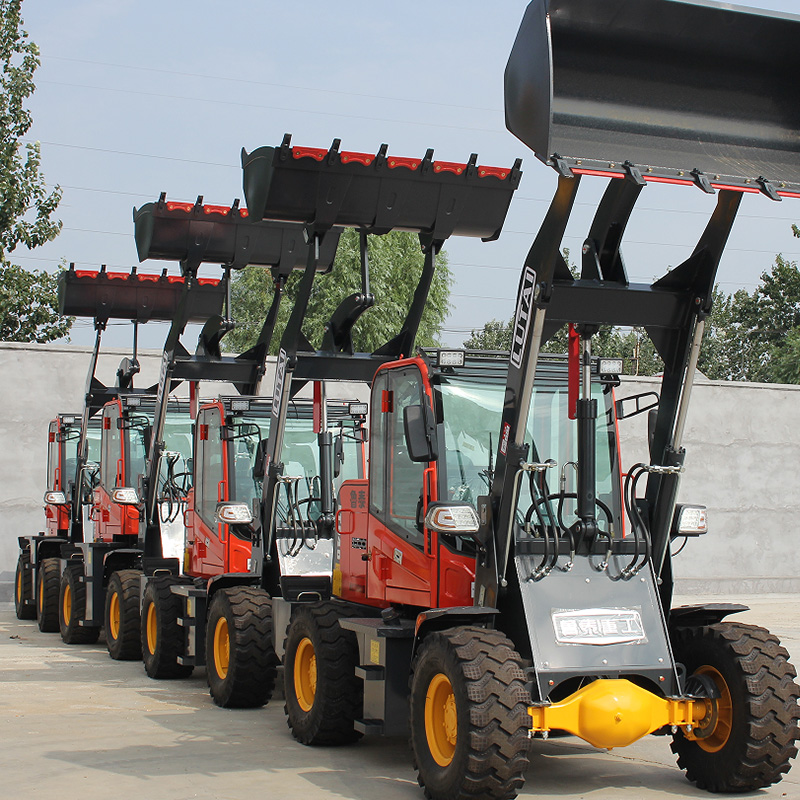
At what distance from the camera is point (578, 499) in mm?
7121

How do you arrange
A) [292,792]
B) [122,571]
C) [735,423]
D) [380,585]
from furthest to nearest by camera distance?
[735,423]
[122,571]
[380,585]
[292,792]

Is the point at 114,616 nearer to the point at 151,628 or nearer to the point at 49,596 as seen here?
Result: the point at 151,628

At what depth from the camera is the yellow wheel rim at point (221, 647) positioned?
1023 centimetres

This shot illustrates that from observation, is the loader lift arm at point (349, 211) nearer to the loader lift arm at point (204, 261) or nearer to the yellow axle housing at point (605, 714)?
the loader lift arm at point (204, 261)

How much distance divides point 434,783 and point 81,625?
8.70m

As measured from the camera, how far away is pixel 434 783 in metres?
6.48

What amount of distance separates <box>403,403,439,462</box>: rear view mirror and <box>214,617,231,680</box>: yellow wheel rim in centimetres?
377

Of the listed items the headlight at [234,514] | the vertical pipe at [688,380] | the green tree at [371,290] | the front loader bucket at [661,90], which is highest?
the green tree at [371,290]

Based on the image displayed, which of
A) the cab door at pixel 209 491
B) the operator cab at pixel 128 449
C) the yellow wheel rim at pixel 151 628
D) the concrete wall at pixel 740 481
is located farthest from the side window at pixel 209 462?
the concrete wall at pixel 740 481

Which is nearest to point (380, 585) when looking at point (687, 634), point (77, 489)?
point (687, 634)

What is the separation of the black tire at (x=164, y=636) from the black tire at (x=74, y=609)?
2612mm

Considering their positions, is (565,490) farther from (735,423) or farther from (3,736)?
(735,423)

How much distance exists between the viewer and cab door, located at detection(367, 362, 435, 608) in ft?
25.0

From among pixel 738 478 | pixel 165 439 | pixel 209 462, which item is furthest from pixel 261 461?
pixel 738 478
